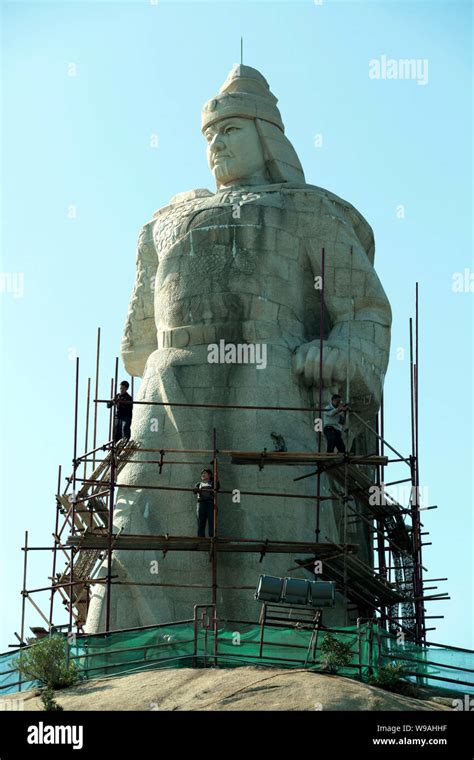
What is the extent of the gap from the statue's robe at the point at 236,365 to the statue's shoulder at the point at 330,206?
0.07 feet

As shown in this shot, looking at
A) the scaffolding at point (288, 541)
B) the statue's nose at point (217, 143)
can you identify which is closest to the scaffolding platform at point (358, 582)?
the scaffolding at point (288, 541)

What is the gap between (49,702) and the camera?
2589 centimetres

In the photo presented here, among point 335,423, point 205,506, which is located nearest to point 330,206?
point 335,423

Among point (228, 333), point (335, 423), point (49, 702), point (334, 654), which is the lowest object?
point (49, 702)

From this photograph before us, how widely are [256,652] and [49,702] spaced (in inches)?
111

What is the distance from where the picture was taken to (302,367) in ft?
104

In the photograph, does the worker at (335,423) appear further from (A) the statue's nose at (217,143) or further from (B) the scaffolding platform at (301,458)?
(A) the statue's nose at (217,143)

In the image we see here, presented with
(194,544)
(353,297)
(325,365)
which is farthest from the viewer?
(353,297)

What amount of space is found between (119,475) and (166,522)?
1099 millimetres

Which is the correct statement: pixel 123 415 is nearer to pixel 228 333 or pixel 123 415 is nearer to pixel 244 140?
pixel 228 333

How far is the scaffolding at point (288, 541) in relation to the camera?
29.9 m

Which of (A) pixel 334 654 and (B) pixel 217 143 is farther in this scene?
(B) pixel 217 143

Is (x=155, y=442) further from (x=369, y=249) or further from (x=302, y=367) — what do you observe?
(x=369, y=249)
